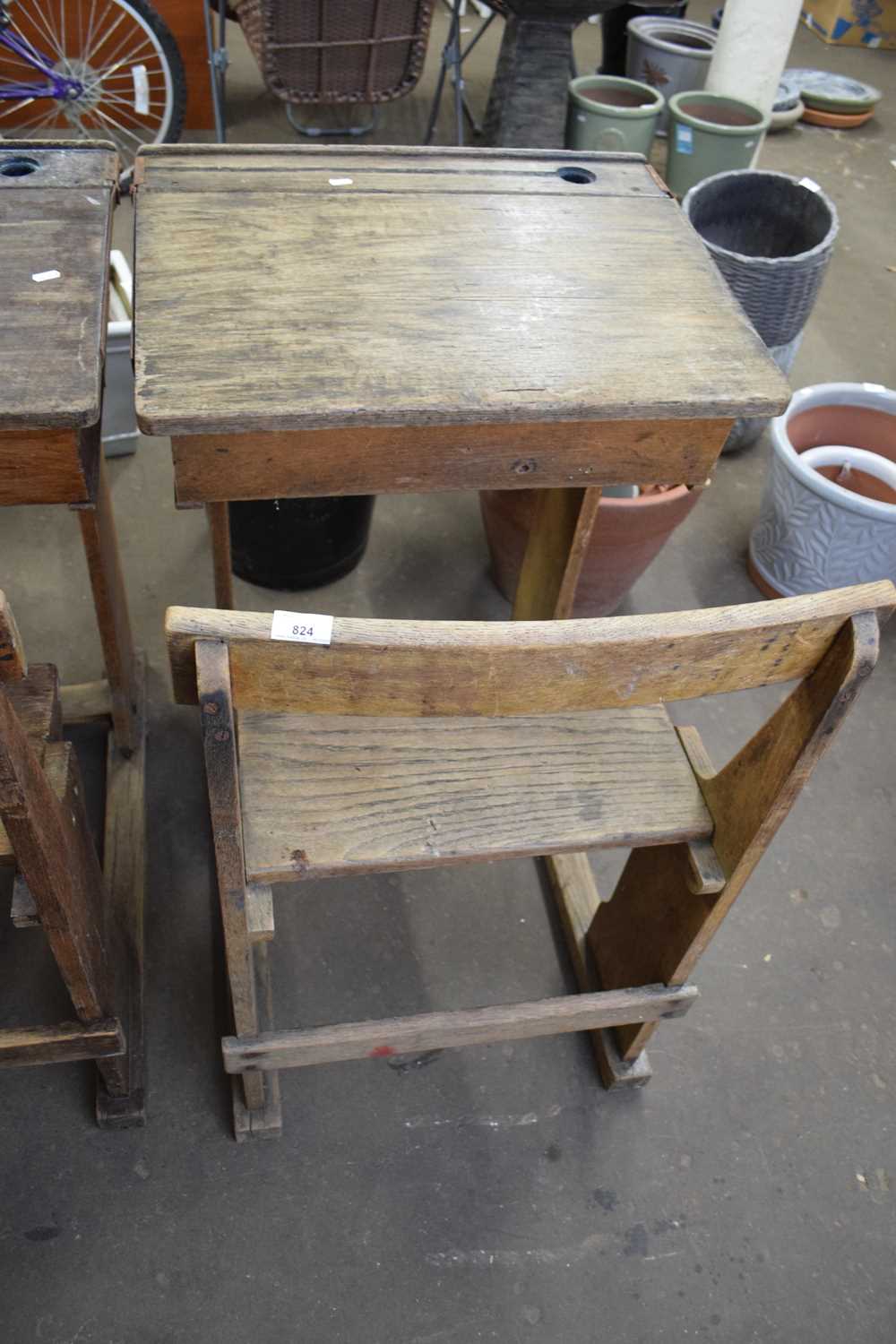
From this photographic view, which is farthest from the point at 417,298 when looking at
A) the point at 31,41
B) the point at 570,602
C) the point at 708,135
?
the point at 31,41

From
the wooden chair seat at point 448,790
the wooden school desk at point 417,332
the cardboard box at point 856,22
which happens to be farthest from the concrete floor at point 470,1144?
the cardboard box at point 856,22

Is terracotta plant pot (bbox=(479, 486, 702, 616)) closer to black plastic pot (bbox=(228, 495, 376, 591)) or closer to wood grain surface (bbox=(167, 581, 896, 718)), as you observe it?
black plastic pot (bbox=(228, 495, 376, 591))

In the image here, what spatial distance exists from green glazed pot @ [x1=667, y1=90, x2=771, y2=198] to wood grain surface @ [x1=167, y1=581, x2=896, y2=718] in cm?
276

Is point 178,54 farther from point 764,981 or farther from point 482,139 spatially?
point 764,981

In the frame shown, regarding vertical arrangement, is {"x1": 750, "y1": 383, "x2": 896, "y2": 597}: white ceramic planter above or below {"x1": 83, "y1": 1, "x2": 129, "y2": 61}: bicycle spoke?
below

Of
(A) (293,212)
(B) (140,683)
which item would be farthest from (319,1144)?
(A) (293,212)

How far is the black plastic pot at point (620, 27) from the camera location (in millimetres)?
4031

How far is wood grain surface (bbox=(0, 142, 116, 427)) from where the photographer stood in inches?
40.9

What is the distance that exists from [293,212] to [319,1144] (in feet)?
4.15

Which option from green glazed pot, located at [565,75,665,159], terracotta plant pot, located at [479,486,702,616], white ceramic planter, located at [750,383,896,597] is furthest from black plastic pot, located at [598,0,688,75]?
terracotta plant pot, located at [479,486,702,616]

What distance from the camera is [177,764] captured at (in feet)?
5.94

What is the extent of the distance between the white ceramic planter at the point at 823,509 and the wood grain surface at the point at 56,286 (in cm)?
138

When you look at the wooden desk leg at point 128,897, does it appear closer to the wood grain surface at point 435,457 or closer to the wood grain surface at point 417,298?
the wood grain surface at point 435,457

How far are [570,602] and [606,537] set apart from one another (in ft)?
1.02
